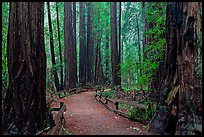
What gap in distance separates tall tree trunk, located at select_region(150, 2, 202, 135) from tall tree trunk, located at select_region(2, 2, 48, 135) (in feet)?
12.7

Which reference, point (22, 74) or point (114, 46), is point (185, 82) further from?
point (114, 46)

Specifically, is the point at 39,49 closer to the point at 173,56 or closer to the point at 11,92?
the point at 11,92

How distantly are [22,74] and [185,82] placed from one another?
440 centimetres

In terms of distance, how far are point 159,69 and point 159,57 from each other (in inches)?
41.5

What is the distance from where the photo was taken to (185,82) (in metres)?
6.00

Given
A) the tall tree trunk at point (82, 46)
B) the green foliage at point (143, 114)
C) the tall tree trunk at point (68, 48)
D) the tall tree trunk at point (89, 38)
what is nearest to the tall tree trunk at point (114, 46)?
the tall tree trunk at point (68, 48)

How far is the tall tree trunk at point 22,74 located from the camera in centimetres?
612

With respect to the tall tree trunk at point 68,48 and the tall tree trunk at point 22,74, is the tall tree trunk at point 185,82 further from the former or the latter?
the tall tree trunk at point 68,48

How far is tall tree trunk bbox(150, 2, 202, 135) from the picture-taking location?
5.82 metres

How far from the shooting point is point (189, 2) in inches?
239

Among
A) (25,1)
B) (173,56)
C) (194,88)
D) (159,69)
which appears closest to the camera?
(194,88)

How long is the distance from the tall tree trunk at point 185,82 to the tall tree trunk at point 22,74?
3.86 metres

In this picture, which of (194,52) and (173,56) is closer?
(194,52)

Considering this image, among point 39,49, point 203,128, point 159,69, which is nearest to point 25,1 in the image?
point 39,49
